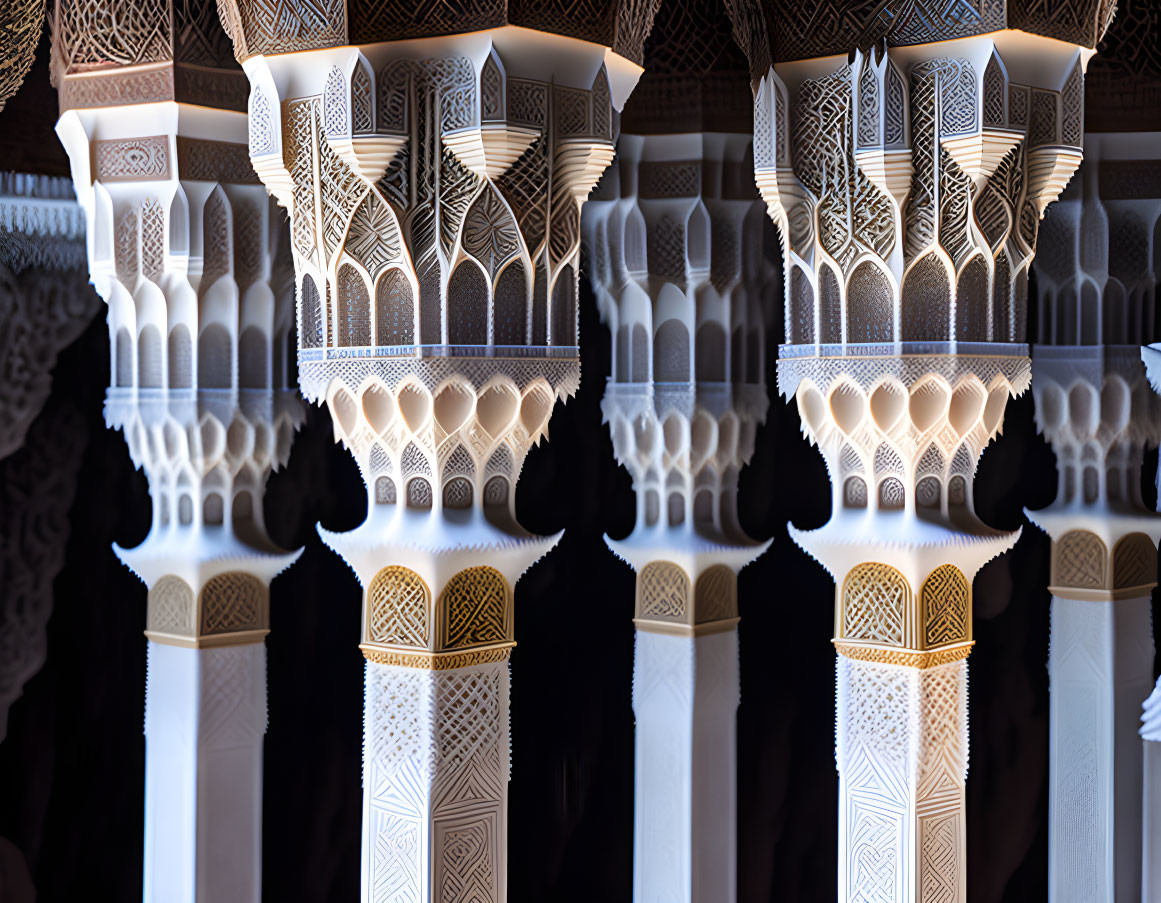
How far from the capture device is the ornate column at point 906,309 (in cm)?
359

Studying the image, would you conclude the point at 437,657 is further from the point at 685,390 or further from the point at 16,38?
the point at 685,390

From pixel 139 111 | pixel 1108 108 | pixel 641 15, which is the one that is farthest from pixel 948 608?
pixel 139 111

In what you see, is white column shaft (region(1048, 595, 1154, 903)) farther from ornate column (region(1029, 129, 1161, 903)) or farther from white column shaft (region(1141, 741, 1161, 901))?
white column shaft (region(1141, 741, 1161, 901))

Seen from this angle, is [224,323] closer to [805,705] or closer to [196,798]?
[196,798]

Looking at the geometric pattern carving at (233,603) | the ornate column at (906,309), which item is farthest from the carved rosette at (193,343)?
the ornate column at (906,309)

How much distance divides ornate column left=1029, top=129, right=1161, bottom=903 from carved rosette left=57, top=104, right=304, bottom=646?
2742 millimetres

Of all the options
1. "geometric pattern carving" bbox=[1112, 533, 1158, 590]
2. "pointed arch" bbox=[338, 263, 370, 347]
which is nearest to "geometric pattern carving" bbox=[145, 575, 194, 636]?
"pointed arch" bbox=[338, 263, 370, 347]

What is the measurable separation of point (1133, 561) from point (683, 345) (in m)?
1.89

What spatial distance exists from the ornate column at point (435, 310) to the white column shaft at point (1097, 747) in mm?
2748

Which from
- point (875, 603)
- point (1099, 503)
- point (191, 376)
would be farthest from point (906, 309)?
point (191, 376)

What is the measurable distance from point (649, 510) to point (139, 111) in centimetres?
213

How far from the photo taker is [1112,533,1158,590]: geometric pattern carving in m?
5.19

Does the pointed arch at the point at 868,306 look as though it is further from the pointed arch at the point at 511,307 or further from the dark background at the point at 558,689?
the dark background at the point at 558,689

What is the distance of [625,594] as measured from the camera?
6855 millimetres
